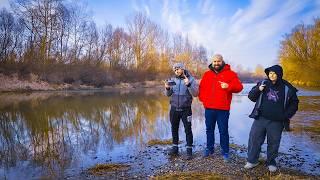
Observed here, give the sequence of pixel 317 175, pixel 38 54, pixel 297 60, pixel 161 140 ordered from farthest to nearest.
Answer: pixel 297 60
pixel 38 54
pixel 161 140
pixel 317 175

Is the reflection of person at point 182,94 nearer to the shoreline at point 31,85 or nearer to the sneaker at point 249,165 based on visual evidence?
the sneaker at point 249,165

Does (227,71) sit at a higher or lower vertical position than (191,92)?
higher

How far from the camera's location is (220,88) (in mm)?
7156

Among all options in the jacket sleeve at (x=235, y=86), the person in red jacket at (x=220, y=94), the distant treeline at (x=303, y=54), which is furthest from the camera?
the distant treeline at (x=303, y=54)

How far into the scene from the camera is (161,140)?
9.81 metres

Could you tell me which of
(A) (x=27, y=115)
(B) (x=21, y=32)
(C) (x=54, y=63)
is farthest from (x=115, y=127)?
(B) (x=21, y=32)

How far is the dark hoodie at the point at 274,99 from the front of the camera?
20.4 ft

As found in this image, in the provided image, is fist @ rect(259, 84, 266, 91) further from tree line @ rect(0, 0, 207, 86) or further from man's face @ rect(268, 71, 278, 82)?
tree line @ rect(0, 0, 207, 86)

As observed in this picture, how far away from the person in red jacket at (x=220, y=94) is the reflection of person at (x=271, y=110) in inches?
26.7

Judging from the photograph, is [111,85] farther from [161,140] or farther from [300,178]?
[300,178]

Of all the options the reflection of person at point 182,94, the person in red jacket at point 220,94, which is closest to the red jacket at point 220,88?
the person in red jacket at point 220,94

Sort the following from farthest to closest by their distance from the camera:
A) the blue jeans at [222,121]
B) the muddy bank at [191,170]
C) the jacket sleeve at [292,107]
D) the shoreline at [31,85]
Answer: the shoreline at [31,85], the blue jeans at [222,121], the jacket sleeve at [292,107], the muddy bank at [191,170]

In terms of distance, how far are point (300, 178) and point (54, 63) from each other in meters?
41.9

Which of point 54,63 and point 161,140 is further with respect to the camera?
point 54,63
